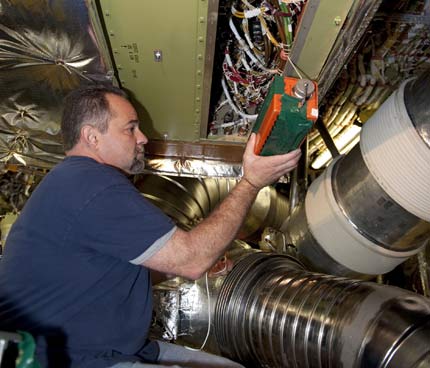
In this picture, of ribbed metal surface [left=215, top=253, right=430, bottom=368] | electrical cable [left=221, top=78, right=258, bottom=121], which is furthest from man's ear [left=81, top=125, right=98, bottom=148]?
ribbed metal surface [left=215, top=253, right=430, bottom=368]

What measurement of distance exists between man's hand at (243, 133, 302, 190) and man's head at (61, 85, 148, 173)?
0.43 m

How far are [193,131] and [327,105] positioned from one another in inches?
33.5

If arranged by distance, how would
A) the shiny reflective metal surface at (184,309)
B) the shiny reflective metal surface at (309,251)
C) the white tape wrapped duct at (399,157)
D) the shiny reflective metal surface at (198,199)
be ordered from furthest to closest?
the shiny reflective metal surface at (198,199)
the shiny reflective metal surface at (184,309)
the shiny reflective metal surface at (309,251)
the white tape wrapped duct at (399,157)

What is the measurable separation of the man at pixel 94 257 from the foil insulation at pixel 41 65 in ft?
1.67

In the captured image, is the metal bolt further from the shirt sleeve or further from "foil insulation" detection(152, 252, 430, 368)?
"foil insulation" detection(152, 252, 430, 368)

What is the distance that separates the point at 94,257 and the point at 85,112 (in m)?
0.53

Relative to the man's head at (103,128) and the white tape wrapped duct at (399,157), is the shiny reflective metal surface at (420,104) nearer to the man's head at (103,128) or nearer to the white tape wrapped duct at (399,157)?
the white tape wrapped duct at (399,157)

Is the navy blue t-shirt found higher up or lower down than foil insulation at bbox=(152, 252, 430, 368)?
higher up

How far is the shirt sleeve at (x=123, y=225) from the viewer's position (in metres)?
1.04

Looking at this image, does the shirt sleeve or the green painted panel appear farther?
the green painted panel

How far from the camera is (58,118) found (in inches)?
79.1

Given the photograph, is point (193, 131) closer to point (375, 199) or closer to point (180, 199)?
point (180, 199)

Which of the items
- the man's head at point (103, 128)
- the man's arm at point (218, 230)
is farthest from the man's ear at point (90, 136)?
the man's arm at point (218, 230)

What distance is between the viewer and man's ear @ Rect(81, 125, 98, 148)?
1329 millimetres
